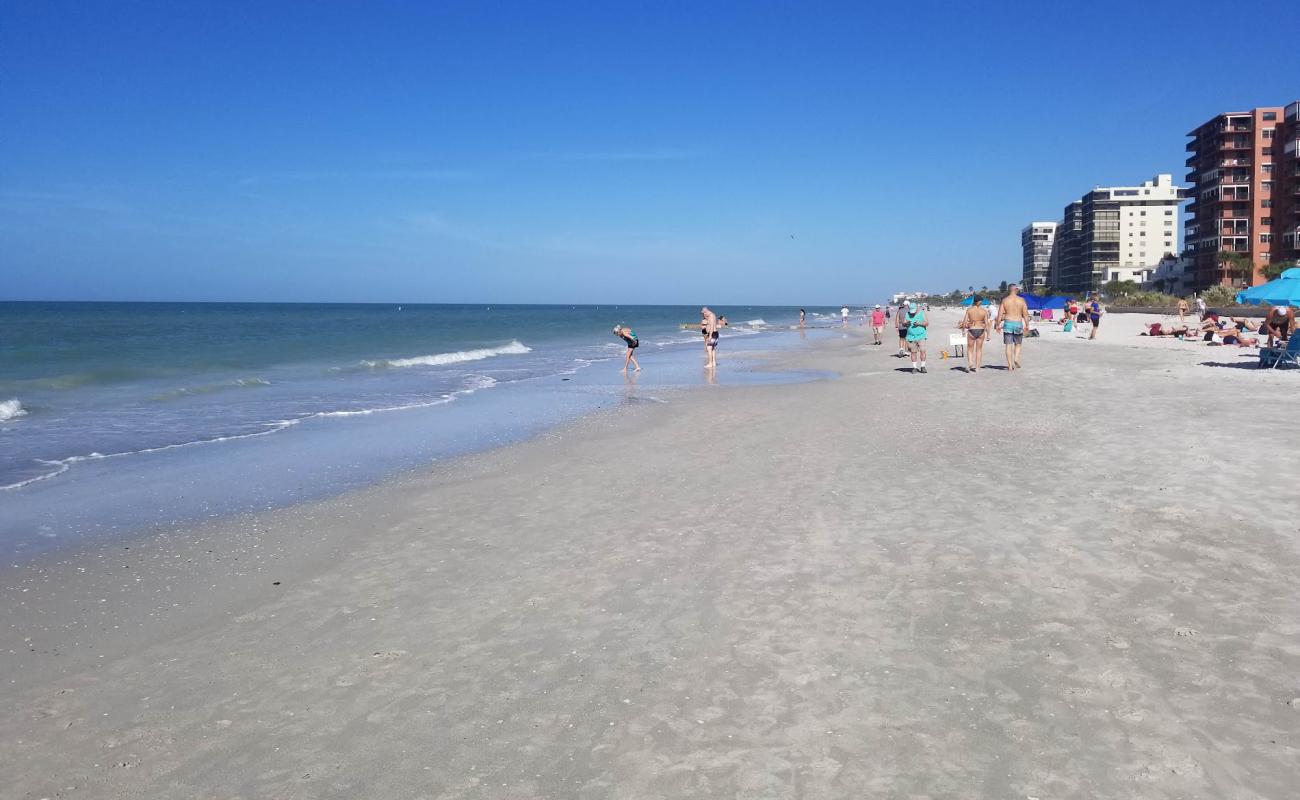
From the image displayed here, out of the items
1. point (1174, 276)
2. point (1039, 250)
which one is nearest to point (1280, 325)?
point (1174, 276)

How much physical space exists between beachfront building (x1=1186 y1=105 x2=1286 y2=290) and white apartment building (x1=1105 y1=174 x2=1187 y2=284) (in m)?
49.9

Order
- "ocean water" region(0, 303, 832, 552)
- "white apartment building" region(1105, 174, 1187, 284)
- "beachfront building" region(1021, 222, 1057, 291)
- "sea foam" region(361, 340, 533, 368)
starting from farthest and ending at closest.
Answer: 1. "beachfront building" region(1021, 222, 1057, 291)
2. "white apartment building" region(1105, 174, 1187, 284)
3. "sea foam" region(361, 340, 533, 368)
4. "ocean water" region(0, 303, 832, 552)

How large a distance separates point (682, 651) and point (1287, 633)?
3174mm

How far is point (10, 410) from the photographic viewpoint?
1744cm

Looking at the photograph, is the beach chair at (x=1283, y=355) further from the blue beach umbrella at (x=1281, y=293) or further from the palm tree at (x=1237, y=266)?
the palm tree at (x=1237, y=266)

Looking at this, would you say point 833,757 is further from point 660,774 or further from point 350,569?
point 350,569

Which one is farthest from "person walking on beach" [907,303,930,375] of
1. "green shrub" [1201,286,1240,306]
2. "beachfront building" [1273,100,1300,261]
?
"beachfront building" [1273,100,1300,261]

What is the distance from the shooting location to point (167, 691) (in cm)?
435

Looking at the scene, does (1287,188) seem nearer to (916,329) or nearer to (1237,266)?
(1237,266)

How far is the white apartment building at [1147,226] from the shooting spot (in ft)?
440

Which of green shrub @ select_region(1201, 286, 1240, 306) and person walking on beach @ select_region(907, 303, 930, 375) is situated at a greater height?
green shrub @ select_region(1201, 286, 1240, 306)

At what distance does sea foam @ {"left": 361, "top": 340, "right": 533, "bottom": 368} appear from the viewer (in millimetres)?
32656

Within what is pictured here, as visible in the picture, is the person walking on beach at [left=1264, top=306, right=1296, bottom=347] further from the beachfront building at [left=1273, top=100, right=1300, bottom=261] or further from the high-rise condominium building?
the high-rise condominium building

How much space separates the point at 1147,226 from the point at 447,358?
13429 cm
